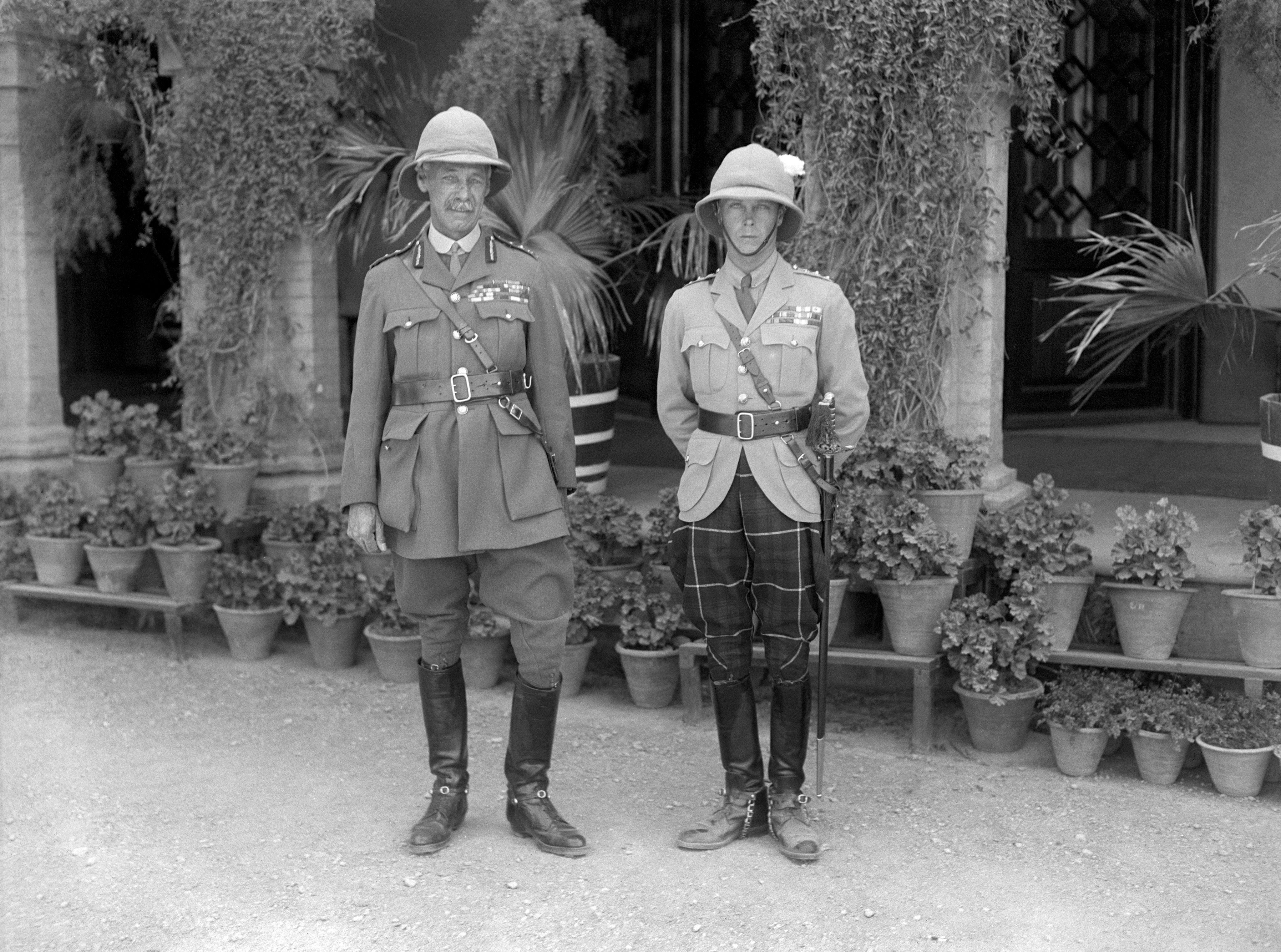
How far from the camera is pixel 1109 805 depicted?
4.66 m

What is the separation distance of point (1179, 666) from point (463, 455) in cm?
230

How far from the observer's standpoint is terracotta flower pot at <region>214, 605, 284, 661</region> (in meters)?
6.25

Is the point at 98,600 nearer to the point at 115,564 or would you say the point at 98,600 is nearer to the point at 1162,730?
the point at 115,564

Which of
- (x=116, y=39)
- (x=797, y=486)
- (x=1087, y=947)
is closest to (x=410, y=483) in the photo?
(x=797, y=486)

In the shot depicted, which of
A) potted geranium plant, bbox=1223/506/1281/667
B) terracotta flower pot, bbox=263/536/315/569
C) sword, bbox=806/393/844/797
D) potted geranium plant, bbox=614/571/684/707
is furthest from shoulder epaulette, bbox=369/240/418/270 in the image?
potted geranium plant, bbox=1223/506/1281/667

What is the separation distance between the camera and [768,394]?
4.18 meters

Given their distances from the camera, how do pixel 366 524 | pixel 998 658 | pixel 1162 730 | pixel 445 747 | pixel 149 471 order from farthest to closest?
pixel 149 471, pixel 998 658, pixel 1162 730, pixel 445 747, pixel 366 524

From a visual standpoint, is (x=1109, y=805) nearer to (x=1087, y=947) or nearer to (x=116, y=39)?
(x=1087, y=947)

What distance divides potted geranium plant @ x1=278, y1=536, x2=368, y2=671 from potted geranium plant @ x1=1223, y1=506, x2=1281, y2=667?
3.03 metres

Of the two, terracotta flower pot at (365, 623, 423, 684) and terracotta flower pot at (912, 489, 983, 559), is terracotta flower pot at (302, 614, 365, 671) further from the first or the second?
terracotta flower pot at (912, 489, 983, 559)

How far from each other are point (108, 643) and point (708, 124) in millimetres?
4574

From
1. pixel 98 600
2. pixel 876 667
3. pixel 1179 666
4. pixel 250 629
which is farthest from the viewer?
pixel 98 600

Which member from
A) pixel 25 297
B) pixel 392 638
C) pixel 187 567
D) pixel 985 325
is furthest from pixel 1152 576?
pixel 25 297

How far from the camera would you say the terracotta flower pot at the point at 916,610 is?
5152 mm
